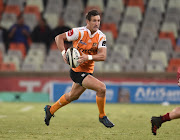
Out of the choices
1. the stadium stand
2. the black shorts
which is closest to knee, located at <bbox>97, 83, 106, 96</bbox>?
the black shorts

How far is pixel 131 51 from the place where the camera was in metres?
17.5

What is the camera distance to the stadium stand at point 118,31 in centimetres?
1645

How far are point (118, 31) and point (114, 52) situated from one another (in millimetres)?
1997

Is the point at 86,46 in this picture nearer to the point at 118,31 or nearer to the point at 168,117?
the point at 168,117

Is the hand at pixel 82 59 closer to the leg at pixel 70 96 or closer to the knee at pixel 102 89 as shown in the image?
the knee at pixel 102 89

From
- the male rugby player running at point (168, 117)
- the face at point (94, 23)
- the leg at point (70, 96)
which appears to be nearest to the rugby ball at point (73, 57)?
the face at point (94, 23)

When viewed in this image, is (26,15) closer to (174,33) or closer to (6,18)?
(6,18)

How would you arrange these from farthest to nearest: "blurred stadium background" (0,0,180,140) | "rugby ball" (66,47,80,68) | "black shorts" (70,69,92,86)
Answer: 1. "blurred stadium background" (0,0,180,140)
2. "black shorts" (70,69,92,86)
3. "rugby ball" (66,47,80,68)

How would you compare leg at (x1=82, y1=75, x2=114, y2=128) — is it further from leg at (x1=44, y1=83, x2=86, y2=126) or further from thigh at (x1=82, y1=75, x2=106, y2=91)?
leg at (x1=44, y1=83, x2=86, y2=126)

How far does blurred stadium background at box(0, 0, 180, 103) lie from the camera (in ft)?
49.2

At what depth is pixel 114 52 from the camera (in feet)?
55.6

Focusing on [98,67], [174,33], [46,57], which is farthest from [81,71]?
[174,33]

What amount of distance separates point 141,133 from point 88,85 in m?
1.18

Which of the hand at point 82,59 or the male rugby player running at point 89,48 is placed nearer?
the hand at point 82,59
